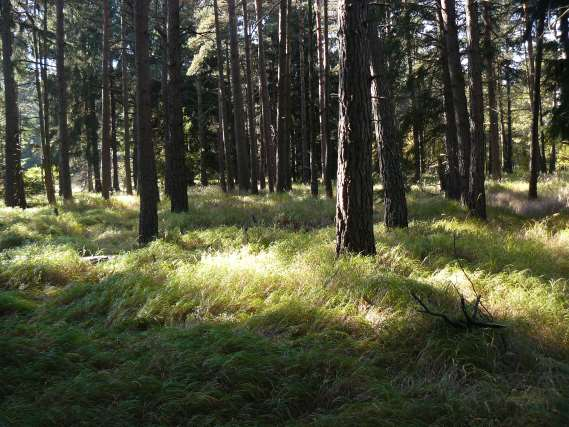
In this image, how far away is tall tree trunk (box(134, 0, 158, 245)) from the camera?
959 cm

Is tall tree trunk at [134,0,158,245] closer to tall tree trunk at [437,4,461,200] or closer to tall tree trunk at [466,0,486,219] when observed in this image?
tall tree trunk at [466,0,486,219]

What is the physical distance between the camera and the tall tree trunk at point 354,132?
21.6 ft

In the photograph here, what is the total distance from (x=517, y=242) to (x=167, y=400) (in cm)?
672

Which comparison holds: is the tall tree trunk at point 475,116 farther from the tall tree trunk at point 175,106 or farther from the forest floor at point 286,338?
the tall tree trunk at point 175,106

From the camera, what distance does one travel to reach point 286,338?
4367 mm

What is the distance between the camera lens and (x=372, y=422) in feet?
10.2

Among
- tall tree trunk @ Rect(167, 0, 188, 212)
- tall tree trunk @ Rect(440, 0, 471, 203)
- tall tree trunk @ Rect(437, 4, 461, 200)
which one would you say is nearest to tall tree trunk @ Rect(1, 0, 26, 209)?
tall tree trunk @ Rect(167, 0, 188, 212)

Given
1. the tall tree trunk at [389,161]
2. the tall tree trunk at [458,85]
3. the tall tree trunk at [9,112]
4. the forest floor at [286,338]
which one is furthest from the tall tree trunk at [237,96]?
the forest floor at [286,338]

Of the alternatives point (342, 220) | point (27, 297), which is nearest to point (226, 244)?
point (342, 220)

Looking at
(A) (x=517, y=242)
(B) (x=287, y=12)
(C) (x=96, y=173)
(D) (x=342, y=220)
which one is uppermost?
(B) (x=287, y=12)

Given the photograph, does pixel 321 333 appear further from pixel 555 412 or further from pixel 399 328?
pixel 555 412

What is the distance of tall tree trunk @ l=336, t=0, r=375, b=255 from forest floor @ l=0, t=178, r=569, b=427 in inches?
19.3

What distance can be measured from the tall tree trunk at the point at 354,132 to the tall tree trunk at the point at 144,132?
15.3 ft

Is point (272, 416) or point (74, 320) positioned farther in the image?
point (74, 320)
